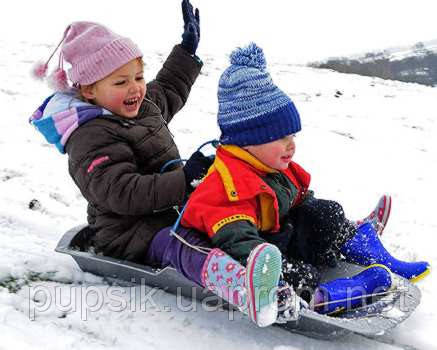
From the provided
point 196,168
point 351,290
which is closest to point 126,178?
point 196,168

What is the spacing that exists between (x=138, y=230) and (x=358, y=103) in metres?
6.49

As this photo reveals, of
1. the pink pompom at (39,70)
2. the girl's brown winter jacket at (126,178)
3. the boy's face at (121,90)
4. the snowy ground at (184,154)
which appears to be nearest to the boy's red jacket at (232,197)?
the girl's brown winter jacket at (126,178)

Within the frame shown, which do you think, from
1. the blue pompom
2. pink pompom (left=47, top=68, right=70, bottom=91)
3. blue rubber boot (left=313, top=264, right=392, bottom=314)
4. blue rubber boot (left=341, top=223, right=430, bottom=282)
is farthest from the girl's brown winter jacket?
blue rubber boot (left=341, top=223, right=430, bottom=282)

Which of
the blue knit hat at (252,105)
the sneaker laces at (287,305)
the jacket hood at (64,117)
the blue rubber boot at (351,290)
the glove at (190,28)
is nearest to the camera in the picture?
the sneaker laces at (287,305)

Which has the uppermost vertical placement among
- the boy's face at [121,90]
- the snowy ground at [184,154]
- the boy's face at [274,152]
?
the boy's face at [121,90]

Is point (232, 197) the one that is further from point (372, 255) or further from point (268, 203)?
point (372, 255)

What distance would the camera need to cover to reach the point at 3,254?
92.7 inches

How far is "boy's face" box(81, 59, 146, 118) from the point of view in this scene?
2.35 metres

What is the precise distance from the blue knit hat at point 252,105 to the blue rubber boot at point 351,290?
2.07ft

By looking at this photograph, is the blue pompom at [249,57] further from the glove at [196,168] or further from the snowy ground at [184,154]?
the snowy ground at [184,154]

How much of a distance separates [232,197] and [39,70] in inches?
46.5

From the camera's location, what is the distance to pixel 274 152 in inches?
85.1

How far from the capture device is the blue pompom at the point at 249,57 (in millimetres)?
2174

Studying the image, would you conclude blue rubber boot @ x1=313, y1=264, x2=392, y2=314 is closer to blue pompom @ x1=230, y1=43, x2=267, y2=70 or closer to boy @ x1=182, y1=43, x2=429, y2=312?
boy @ x1=182, y1=43, x2=429, y2=312
